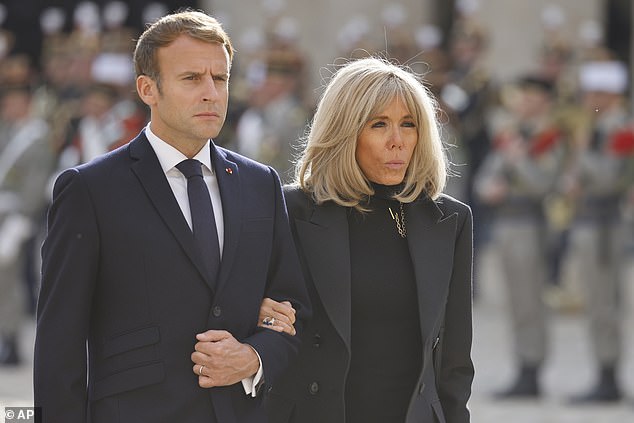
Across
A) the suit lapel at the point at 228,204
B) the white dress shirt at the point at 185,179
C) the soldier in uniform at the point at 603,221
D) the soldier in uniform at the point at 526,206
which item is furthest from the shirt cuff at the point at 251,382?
the soldier in uniform at the point at 526,206

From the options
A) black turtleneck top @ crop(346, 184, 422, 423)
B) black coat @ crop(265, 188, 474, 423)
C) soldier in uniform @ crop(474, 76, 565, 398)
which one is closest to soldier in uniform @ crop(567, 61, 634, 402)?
soldier in uniform @ crop(474, 76, 565, 398)

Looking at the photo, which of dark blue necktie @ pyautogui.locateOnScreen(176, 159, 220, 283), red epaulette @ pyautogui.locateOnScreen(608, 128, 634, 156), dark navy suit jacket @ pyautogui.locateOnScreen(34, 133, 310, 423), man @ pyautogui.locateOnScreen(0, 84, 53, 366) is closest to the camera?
dark navy suit jacket @ pyautogui.locateOnScreen(34, 133, 310, 423)

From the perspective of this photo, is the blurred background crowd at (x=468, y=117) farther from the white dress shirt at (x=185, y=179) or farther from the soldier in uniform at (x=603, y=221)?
the white dress shirt at (x=185, y=179)

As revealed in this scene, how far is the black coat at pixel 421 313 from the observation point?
13.1ft

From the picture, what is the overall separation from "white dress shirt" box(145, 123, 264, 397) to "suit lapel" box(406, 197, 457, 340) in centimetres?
55

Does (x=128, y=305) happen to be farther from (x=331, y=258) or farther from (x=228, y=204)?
(x=331, y=258)

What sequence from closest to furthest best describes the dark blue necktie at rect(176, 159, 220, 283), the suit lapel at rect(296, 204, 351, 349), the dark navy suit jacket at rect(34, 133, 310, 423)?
the dark navy suit jacket at rect(34, 133, 310, 423) → the dark blue necktie at rect(176, 159, 220, 283) → the suit lapel at rect(296, 204, 351, 349)

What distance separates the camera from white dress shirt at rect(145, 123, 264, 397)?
3678 mm

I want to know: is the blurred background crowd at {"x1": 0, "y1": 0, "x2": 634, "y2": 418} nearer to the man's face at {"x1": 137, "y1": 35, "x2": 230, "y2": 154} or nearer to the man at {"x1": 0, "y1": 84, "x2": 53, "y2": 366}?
the man at {"x1": 0, "y1": 84, "x2": 53, "y2": 366}

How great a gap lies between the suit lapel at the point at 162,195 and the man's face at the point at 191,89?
10 cm

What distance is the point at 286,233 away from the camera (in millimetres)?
3854

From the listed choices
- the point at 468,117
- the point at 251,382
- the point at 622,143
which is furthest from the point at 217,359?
the point at 468,117

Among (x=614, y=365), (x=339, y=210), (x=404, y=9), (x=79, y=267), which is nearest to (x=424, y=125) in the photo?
(x=339, y=210)

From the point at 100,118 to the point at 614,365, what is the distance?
4.62 m
